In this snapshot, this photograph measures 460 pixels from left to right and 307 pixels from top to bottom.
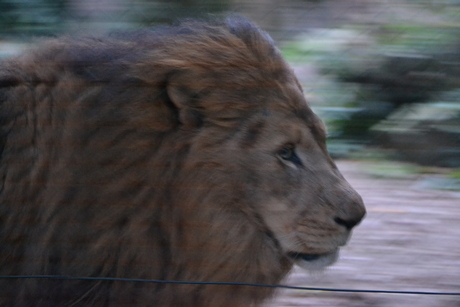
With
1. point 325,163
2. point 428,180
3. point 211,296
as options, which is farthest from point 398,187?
point 211,296

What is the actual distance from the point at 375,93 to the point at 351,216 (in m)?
1.02

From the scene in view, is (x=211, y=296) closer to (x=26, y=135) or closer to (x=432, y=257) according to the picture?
(x=26, y=135)

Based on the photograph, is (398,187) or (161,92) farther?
(398,187)

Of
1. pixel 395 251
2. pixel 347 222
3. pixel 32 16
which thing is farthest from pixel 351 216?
pixel 32 16

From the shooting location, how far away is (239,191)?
177 centimetres

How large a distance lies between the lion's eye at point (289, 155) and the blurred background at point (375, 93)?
695mm

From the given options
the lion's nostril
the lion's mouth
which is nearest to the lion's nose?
the lion's nostril

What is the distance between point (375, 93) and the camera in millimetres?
2719

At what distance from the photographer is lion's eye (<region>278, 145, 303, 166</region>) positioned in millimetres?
→ 1799

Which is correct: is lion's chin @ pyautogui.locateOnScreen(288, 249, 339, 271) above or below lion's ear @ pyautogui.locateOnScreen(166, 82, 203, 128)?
below

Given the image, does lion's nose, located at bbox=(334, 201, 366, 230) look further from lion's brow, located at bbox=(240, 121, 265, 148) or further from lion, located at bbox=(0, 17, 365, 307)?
lion's brow, located at bbox=(240, 121, 265, 148)

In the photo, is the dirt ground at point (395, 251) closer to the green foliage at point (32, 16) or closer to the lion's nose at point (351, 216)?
the lion's nose at point (351, 216)

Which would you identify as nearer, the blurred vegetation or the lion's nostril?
the lion's nostril

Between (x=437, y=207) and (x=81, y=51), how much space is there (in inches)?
60.8
